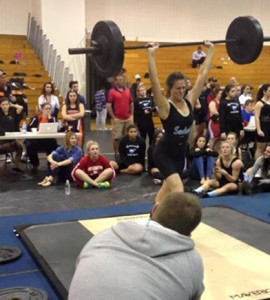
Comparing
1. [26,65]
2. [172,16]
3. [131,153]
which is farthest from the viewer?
[172,16]

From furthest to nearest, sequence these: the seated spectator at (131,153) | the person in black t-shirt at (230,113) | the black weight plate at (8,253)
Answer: the person in black t-shirt at (230,113), the seated spectator at (131,153), the black weight plate at (8,253)

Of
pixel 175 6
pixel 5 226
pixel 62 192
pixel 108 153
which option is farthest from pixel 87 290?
pixel 175 6

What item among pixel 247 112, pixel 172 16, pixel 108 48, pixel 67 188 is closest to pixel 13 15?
pixel 172 16

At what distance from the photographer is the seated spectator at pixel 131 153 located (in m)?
6.38

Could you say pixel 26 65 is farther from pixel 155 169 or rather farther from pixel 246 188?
pixel 246 188

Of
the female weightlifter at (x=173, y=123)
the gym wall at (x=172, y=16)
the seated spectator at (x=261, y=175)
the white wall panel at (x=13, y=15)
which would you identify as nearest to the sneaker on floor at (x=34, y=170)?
the seated spectator at (x=261, y=175)

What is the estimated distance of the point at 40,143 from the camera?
6523 millimetres

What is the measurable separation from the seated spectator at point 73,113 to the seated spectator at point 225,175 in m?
2.25

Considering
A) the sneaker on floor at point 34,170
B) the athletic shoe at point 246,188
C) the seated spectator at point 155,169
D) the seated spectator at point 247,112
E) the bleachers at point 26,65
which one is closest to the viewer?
the athletic shoe at point 246,188

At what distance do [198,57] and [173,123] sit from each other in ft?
37.9

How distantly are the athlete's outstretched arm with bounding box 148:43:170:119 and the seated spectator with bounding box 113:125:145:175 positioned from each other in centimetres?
300

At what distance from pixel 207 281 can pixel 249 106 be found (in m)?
5.71

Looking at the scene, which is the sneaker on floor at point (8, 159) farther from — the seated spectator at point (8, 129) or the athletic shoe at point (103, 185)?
the athletic shoe at point (103, 185)

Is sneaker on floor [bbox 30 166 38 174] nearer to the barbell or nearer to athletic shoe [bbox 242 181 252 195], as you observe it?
athletic shoe [bbox 242 181 252 195]
